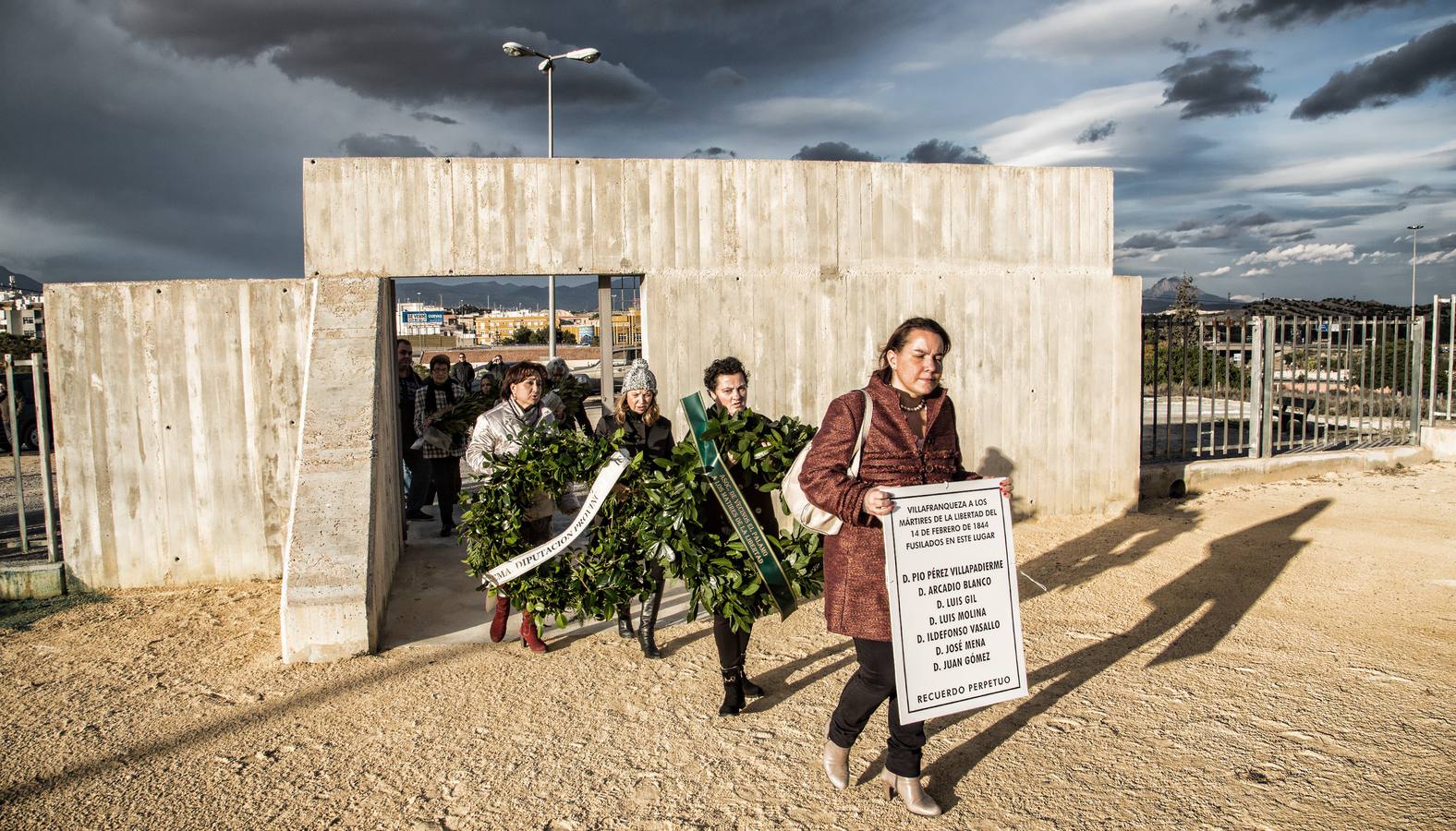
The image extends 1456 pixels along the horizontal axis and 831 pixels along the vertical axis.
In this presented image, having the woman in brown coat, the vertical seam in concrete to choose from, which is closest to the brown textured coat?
the woman in brown coat

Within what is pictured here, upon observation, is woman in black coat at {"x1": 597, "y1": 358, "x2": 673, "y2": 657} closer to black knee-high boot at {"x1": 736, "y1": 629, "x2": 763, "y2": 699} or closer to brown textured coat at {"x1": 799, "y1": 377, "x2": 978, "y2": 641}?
black knee-high boot at {"x1": 736, "y1": 629, "x2": 763, "y2": 699}

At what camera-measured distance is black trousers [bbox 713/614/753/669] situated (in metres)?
4.81

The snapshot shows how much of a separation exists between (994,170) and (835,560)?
676 centimetres

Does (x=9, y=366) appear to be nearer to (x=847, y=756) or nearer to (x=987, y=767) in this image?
(x=847, y=756)

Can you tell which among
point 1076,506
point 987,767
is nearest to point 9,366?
point 987,767

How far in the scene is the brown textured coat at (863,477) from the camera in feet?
11.9

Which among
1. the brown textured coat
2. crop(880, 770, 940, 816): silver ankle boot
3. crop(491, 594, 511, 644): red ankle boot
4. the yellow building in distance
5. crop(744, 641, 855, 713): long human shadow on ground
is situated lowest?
crop(744, 641, 855, 713): long human shadow on ground

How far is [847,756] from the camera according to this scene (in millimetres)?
3982

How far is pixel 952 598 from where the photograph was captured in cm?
372

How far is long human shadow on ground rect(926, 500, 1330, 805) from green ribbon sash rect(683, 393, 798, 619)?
1.14 meters

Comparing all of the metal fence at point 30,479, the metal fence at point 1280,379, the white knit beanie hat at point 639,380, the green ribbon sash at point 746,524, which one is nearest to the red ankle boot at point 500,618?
the white knit beanie hat at point 639,380

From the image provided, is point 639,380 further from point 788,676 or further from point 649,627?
point 788,676

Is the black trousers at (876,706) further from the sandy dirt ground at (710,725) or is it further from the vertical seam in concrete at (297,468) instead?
the vertical seam in concrete at (297,468)

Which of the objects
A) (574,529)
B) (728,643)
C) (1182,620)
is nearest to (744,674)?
(728,643)
